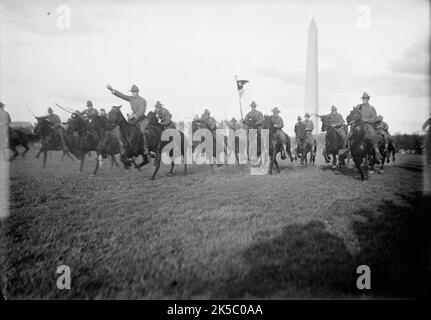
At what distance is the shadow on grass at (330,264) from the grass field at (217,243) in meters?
0.01

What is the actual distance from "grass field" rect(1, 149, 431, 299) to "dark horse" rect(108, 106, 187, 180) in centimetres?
238

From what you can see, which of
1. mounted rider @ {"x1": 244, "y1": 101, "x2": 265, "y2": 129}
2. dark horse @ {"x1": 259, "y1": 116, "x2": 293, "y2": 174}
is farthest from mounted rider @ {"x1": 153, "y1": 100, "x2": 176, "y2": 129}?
dark horse @ {"x1": 259, "y1": 116, "x2": 293, "y2": 174}

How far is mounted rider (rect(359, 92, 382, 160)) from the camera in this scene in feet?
28.2

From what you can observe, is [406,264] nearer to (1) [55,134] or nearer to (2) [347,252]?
(2) [347,252]

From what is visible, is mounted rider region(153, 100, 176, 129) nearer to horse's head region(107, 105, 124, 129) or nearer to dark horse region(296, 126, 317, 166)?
horse's head region(107, 105, 124, 129)

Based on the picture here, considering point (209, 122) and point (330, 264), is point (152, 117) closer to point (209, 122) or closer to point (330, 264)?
point (209, 122)

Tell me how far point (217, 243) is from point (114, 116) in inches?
242

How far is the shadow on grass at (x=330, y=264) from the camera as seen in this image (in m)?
3.06

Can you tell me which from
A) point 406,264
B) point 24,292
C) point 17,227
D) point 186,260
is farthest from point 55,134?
point 406,264

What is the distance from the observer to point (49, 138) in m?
11.8

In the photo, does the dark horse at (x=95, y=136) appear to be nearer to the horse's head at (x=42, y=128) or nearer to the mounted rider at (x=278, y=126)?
the horse's head at (x=42, y=128)

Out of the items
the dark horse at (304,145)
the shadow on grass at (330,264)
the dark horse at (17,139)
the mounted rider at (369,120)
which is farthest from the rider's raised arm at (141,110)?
the dark horse at (304,145)
